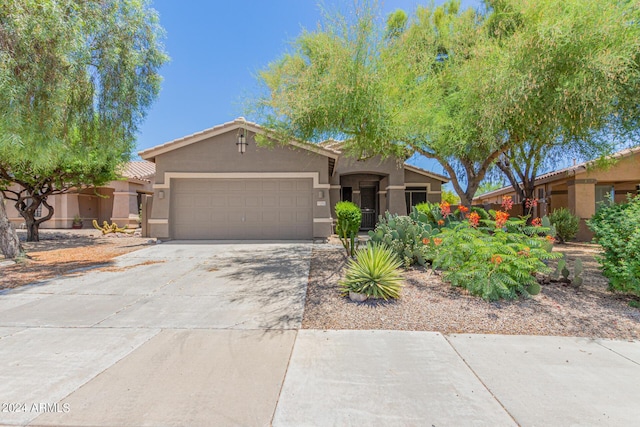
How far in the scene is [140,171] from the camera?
23609 mm

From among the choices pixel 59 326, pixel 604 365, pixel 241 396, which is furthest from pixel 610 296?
pixel 59 326

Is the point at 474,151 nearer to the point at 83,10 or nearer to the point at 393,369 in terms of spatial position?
the point at 393,369

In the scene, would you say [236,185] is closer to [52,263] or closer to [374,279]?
[52,263]

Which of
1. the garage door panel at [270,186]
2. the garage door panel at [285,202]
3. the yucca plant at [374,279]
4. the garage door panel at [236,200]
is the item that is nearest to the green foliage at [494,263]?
the yucca plant at [374,279]

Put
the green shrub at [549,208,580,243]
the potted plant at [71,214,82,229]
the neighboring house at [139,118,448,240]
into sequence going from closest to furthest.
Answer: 1. the neighboring house at [139,118,448,240]
2. the green shrub at [549,208,580,243]
3. the potted plant at [71,214,82,229]

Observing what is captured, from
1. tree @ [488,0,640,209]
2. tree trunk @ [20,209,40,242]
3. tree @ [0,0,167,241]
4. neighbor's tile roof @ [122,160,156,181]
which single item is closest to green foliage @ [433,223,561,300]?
tree @ [488,0,640,209]

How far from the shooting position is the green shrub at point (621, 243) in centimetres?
478

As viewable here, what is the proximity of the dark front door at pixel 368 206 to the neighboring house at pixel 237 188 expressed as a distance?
4956mm

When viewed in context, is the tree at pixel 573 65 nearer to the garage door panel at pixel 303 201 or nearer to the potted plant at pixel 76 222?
the garage door panel at pixel 303 201

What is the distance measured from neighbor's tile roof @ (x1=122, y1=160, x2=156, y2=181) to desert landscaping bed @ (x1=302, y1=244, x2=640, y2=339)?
1956 centimetres

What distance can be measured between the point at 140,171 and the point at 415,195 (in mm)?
19536

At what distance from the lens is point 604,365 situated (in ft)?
A: 11.3

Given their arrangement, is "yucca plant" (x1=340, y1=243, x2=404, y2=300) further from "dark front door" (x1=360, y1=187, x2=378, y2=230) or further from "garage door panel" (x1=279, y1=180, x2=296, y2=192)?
"dark front door" (x1=360, y1=187, x2=378, y2=230)

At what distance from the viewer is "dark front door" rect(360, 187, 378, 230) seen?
708 inches
